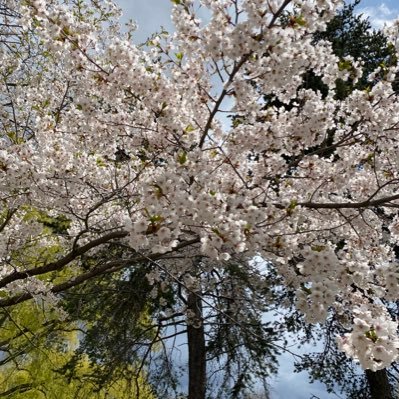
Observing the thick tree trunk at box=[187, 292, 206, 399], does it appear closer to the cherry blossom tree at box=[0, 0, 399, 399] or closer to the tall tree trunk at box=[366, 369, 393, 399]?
the tall tree trunk at box=[366, 369, 393, 399]

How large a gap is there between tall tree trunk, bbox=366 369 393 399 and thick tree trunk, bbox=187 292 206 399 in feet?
11.6

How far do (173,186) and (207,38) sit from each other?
1275 millimetres

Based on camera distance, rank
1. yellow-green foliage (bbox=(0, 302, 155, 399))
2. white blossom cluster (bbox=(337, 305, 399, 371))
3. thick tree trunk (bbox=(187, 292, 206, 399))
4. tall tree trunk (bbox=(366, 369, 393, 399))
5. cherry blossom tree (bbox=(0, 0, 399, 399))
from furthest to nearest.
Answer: tall tree trunk (bbox=(366, 369, 393, 399))
thick tree trunk (bbox=(187, 292, 206, 399))
yellow-green foliage (bbox=(0, 302, 155, 399))
cherry blossom tree (bbox=(0, 0, 399, 399))
white blossom cluster (bbox=(337, 305, 399, 371))

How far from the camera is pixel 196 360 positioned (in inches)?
393

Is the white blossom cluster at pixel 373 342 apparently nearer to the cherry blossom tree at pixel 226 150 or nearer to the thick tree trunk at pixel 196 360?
the cherry blossom tree at pixel 226 150

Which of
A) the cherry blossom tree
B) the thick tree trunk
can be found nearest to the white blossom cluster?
the cherry blossom tree

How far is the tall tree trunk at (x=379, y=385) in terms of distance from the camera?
991 centimetres

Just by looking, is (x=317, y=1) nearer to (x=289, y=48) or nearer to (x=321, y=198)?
(x=289, y=48)

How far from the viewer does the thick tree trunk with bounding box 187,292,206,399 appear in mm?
9539

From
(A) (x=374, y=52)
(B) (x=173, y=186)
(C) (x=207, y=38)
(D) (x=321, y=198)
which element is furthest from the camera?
(A) (x=374, y=52)

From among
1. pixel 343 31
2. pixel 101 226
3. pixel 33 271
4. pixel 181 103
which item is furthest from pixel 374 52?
pixel 33 271

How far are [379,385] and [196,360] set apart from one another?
3894 millimetres

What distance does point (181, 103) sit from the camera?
14.2 ft

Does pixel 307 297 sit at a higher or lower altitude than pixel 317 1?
lower
